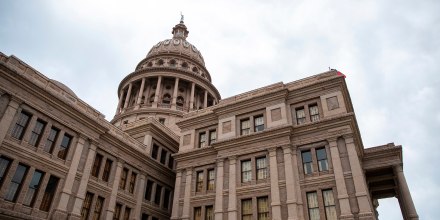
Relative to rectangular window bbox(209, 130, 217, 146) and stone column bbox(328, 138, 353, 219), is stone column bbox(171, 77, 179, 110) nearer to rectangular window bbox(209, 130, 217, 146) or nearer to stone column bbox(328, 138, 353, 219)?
rectangular window bbox(209, 130, 217, 146)

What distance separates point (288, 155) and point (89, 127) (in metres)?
17.5

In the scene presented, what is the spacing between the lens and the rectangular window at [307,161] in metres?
25.6

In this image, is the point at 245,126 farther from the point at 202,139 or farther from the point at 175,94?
the point at 175,94

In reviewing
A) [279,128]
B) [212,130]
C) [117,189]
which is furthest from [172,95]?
[279,128]

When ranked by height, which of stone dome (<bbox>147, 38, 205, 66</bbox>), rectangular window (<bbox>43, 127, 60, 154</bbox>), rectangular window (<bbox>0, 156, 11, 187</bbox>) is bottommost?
rectangular window (<bbox>0, 156, 11, 187</bbox>)

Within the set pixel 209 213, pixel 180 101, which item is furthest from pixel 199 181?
pixel 180 101

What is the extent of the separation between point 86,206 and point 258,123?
16.8 m

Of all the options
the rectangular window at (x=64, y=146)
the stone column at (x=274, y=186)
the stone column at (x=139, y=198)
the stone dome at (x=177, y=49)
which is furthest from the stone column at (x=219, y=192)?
the stone dome at (x=177, y=49)

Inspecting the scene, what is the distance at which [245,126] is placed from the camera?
3055 cm

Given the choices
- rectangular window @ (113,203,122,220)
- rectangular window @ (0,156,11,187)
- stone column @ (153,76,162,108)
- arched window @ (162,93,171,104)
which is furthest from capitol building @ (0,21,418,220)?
arched window @ (162,93,171,104)

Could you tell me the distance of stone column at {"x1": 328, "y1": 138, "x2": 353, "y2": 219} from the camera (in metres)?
21.9

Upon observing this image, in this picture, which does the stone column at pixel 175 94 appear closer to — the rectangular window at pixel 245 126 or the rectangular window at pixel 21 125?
the rectangular window at pixel 245 126

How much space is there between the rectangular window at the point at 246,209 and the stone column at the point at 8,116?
61.0ft

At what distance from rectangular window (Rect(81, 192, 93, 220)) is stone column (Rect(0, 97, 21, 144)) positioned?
8.35 meters
